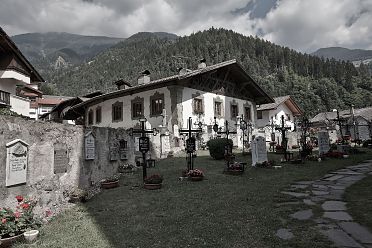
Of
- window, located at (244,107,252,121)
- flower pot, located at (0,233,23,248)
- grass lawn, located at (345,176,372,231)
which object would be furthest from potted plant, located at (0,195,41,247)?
window, located at (244,107,252,121)

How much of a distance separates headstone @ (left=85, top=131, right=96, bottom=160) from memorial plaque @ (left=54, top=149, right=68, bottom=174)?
1.04m

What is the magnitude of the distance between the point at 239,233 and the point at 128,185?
5.92m

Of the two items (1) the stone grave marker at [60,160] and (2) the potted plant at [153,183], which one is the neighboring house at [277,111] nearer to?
(2) the potted plant at [153,183]

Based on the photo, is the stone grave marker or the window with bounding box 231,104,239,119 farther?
the window with bounding box 231,104,239,119

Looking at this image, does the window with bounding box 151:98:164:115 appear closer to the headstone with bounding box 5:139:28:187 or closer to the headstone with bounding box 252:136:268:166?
the headstone with bounding box 252:136:268:166

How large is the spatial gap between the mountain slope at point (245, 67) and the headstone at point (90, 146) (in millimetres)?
78343

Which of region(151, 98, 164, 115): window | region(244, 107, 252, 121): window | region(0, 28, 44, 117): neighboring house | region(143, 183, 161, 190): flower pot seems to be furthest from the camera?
region(244, 107, 252, 121): window

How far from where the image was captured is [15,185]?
22.9ft

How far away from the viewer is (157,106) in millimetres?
24625

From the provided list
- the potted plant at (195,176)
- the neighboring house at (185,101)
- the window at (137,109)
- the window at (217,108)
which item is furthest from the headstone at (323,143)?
the window at (137,109)

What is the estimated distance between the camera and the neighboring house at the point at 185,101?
76.7ft

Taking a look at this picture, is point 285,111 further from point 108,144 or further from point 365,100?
point 365,100

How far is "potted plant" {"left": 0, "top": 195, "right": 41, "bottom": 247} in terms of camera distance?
5.61 metres

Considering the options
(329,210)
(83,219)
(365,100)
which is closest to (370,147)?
(329,210)
